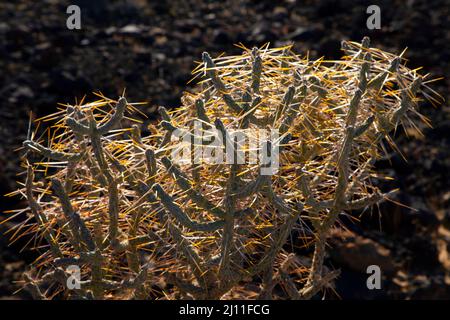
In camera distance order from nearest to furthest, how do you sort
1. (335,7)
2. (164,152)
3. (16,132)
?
(164,152) < (16,132) < (335,7)

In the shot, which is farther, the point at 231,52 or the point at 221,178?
the point at 231,52

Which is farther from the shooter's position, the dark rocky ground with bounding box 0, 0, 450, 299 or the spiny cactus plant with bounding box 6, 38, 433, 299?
the dark rocky ground with bounding box 0, 0, 450, 299

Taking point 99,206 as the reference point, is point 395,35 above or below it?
above

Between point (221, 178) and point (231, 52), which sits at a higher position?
point (231, 52)

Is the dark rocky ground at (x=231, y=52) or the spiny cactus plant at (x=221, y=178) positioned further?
the dark rocky ground at (x=231, y=52)

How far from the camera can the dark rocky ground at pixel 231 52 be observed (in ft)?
13.7

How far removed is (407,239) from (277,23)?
10.4ft

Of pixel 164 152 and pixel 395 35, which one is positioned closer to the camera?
pixel 164 152

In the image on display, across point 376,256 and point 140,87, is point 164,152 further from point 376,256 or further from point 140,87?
point 140,87

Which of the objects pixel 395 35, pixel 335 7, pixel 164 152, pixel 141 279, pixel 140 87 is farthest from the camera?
pixel 335 7

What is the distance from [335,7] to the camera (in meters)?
7.16

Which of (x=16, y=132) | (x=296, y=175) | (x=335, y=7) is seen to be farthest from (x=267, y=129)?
(x=335, y=7)

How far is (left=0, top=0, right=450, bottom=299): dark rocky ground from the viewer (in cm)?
416

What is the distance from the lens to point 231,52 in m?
6.49
